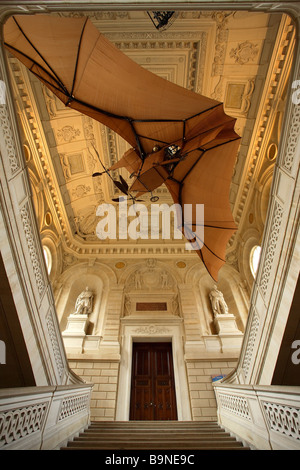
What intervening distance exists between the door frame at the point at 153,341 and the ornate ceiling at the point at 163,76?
202 inches

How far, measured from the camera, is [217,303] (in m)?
8.27

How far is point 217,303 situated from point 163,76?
327 inches

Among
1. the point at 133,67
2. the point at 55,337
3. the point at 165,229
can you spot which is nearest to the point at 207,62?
the point at 133,67

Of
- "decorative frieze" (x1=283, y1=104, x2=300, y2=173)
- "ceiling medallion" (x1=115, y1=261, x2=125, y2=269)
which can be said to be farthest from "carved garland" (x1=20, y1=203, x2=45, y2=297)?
"ceiling medallion" (x1=115, y1=261, x2=125, y2=269)

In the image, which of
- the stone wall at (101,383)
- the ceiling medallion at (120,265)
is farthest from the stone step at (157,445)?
the ceiling medallion at (120,265)

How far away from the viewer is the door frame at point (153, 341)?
606cm

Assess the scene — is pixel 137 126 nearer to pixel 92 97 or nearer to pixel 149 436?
pixel 92 97

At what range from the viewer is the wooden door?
20.5ft

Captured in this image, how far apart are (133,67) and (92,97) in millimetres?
862

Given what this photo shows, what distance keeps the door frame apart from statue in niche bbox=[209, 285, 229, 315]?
1.54 m

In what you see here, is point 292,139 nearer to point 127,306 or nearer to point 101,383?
point 127,306

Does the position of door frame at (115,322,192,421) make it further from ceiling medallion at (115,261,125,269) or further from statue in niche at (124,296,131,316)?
ceiling medallion at (115,261,125,269)

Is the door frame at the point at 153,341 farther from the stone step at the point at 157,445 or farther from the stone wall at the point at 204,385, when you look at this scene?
the stone step at the point at 157,445

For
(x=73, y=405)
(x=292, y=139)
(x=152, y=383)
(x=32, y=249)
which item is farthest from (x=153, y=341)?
(x=292, y=139)
